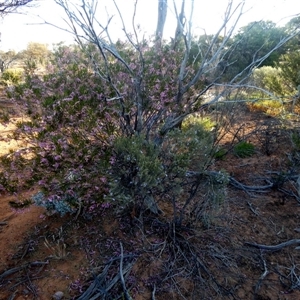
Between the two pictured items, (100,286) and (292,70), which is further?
(292,70)

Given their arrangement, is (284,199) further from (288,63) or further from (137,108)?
(288,63)

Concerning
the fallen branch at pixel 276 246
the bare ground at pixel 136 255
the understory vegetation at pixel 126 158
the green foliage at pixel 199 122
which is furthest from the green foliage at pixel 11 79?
the fallen branch at pixel 276 246

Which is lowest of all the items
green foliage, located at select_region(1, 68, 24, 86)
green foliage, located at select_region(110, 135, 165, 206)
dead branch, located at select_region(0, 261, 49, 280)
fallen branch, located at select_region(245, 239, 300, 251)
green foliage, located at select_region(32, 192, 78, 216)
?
fallen branch, located at select_region(245, 239, 300, 251)

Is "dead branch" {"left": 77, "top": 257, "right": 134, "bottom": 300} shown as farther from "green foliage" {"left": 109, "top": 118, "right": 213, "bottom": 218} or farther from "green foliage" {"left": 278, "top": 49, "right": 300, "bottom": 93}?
"green foliage" {"left": 278, "top": 49, "right": 300, "bottom": 93}

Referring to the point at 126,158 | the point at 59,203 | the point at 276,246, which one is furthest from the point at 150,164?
the point at 276,246

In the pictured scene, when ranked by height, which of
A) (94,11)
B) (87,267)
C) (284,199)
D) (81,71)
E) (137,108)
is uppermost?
(94,11)

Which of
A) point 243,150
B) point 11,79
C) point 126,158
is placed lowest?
point 243,150

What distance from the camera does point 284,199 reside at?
3564 mm

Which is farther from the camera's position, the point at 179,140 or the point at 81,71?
the point at 81,71

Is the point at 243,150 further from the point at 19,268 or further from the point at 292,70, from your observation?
the point at 19,268

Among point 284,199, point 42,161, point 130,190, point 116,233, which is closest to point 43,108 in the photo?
point 42,161

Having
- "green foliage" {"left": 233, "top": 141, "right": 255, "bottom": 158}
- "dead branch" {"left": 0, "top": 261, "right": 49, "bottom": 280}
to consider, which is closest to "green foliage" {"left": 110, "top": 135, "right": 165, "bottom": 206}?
"dead branch" {"left": 0, "top": 261, "right": 49, "bottom": 280}

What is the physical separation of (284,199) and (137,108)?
2463 mm

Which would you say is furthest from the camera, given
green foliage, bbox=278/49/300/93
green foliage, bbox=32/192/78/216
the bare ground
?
green foliage, bbox=278/49/300/93
